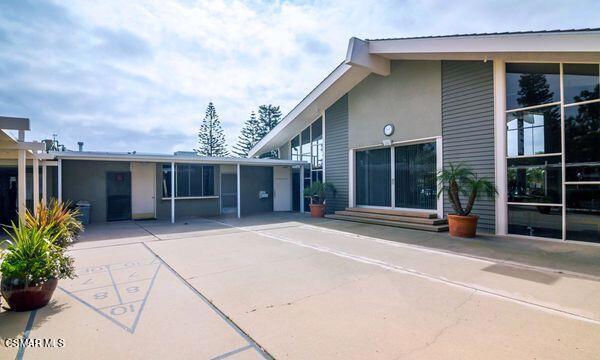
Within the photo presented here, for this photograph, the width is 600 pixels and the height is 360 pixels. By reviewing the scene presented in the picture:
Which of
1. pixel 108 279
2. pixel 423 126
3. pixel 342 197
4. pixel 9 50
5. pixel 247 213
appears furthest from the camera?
pixel 247 213

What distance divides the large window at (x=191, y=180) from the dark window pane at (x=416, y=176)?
321 inches

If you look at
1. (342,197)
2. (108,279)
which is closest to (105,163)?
(108,279)

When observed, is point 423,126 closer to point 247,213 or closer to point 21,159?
point 247,213

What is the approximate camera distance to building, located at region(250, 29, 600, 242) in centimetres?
630

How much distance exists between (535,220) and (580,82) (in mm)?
3240

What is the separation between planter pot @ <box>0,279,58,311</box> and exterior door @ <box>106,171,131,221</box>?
885 centimetres

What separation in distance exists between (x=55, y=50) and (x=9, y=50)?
46.3 inches

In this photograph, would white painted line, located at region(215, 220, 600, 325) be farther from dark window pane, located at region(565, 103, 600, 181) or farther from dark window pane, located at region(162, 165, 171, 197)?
dark window pane, located at region(162, 165, 171, 197)

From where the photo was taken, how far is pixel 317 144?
13445 millimetres

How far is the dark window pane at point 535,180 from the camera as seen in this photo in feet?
21.7

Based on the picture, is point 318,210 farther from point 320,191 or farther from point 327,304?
point 327,304

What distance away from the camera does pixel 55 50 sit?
26.6 ft

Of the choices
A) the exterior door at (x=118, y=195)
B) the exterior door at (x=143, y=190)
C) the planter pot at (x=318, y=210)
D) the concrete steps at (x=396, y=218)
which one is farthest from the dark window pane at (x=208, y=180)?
the concrete steps at (x=396, y=218)

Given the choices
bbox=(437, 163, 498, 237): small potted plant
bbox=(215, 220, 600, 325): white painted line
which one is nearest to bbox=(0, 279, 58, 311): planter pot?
bbox=(215, 220, 600, 325): white painted line
